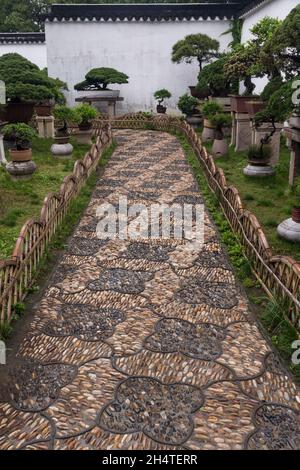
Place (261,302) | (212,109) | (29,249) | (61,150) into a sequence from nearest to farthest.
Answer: (261,302) < (29,249) < (61,150) < (212,109)

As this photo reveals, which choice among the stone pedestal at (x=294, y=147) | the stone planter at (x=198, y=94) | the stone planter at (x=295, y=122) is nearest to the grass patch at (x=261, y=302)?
the stone pedestal at (x=294, y=147)

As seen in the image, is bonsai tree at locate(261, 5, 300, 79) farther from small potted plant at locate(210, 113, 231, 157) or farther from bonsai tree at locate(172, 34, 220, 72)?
bonsai tree at locate(172, 34, 220, 72)

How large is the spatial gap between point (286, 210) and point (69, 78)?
15.5m

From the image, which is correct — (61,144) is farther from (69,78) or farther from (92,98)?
(69,78)

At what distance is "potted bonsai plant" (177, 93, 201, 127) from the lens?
50.3ft

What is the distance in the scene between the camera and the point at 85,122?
12336mm

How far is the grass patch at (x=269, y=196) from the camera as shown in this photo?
5648 mm

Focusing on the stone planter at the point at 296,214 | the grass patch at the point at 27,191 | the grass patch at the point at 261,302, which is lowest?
the grass patch at the point at 261,302

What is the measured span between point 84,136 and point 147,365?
9931mm

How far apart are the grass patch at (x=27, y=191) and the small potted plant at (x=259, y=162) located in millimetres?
3788

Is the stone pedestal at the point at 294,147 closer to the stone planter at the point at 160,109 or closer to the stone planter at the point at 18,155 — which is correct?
the stone planter at the point at 18,155

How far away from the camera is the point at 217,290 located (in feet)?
15.7

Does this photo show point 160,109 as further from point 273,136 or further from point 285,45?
point 285,45

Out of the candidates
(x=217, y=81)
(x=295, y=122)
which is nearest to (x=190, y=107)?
(x=217, y=81)
